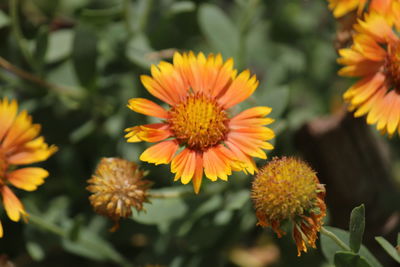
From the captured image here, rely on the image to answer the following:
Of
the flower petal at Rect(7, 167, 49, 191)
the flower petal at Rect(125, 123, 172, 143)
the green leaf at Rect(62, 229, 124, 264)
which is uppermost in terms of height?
the flower petal at Rect(125, 123, 172, 143)

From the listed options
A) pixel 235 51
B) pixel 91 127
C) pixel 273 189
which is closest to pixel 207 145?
pixel 273 189

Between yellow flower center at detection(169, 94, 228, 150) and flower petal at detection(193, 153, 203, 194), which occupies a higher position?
yellow flower center at detection(169, 94, 228, 150)

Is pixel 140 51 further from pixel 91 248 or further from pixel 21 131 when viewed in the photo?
pixel 91 248

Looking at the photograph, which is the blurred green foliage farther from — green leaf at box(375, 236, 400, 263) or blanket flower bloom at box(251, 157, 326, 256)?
green leaf at box(375, 236, 400, 263)

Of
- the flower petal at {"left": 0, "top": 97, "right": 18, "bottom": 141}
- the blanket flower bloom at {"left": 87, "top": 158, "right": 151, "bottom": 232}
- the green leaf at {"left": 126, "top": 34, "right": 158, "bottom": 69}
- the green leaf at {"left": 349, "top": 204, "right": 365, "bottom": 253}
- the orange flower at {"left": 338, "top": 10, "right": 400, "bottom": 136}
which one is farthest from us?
the green leaf at {"left": 126, "top": 34, "right": 158, "bottom": 69}

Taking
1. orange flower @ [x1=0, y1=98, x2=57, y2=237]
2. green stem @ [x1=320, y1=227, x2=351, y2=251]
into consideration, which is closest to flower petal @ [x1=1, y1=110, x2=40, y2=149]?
orange flower @ [x1=0, y1=98, x2=57, y2=237]

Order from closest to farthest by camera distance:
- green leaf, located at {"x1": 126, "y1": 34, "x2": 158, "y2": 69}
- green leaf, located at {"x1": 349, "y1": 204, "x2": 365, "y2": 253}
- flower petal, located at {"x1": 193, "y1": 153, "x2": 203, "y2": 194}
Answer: green leaf, located at {"x1": 349, "y1": 204, "x2": 365, "y2": 253} → flower petal, located at {"x1": 193, "y1": 153, "x2": 203, "y2": 194} → green leaf, located at {"x1": 126, "y1": 34, "x2": 158, "y2": 69}
